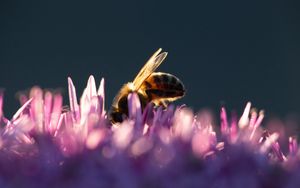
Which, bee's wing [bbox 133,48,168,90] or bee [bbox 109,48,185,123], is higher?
bee's wing [bbox 133,48,168,90]

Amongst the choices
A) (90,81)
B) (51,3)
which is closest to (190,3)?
(51,3)

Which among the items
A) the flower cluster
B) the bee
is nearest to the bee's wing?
the bee

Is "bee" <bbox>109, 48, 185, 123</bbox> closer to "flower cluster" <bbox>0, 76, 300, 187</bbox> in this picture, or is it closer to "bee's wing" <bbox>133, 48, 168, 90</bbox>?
"bee's wing" <bbox>133, 48, 168, 90</bbox>

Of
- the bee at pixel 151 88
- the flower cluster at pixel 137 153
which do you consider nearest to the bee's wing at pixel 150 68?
the bee at pixel 151 88

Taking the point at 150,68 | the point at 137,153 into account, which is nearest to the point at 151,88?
the point at 150,68

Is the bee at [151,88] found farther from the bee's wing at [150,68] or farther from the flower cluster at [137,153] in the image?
the flower cluster at [137,153]

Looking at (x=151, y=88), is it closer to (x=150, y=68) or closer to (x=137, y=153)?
(x=150, y=68)
